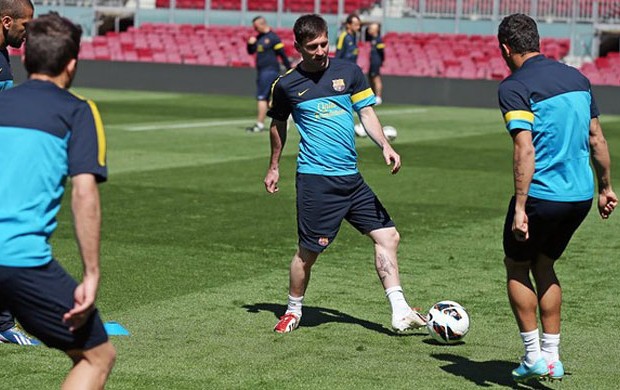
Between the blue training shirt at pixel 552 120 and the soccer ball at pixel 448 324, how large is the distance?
147cm

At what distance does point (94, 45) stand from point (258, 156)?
83.0ft

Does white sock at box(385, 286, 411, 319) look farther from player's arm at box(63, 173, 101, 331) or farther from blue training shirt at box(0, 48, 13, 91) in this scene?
player's arm at box(63, 173, 101, 331)

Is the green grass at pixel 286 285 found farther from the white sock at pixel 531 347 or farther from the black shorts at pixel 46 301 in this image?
the black shorts at pixel 46 301

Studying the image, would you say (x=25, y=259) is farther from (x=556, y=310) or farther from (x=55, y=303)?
(x=556, y=310)

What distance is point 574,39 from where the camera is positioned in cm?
4159

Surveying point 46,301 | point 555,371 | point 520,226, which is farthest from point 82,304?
Answer: point 555,371

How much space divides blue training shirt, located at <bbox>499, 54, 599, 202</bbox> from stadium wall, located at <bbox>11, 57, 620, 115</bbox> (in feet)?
92.4

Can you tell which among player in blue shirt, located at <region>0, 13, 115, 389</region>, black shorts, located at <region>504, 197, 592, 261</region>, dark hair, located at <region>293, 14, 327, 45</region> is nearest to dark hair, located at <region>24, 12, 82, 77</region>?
player in blue shirt, located at <region>0, 13, 115, 389</region>

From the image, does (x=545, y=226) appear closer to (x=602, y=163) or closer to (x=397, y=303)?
(x=602, y=163)

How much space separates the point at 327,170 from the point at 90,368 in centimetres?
384

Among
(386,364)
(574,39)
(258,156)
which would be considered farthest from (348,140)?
(574,39)

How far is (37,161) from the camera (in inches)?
191

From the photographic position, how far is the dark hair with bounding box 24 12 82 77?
4883 mm

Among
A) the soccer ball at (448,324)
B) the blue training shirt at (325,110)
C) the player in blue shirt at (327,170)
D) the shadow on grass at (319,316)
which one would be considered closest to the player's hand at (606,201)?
the soccer ball at (448,324)
